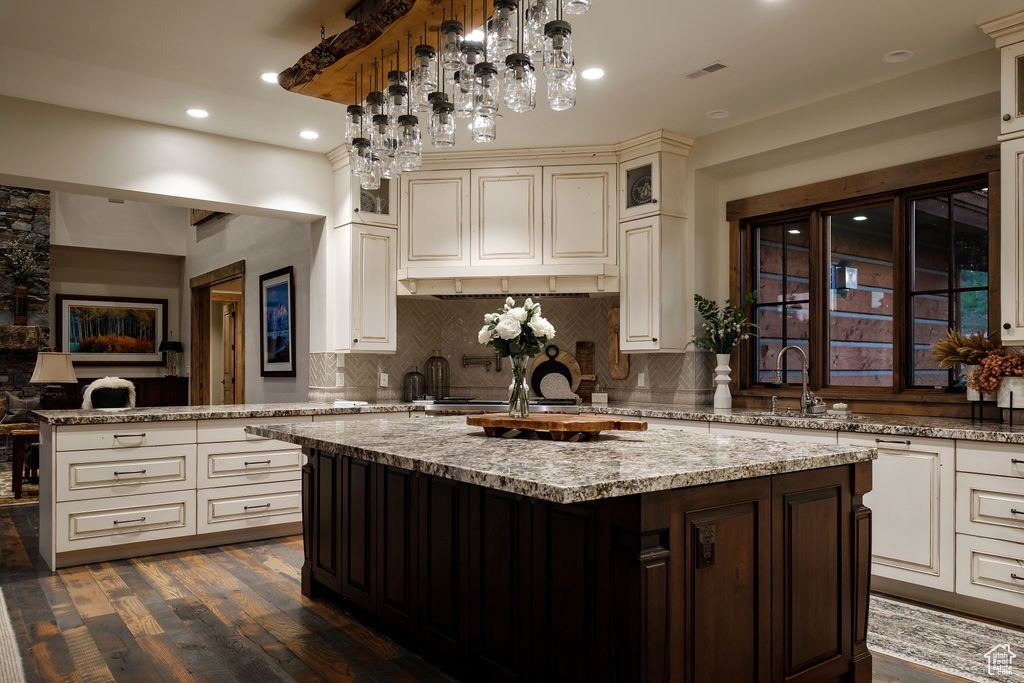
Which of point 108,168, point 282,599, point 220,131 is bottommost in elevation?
point 282,599

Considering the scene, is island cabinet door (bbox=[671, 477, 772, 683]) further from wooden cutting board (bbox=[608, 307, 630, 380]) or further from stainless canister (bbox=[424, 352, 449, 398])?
stainless canister (bbox=[424, 352, 449, 398])

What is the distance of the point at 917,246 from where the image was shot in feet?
14.2

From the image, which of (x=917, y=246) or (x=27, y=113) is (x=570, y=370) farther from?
(x=27, y=113)

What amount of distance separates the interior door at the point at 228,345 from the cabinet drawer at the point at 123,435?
→ 202 inches

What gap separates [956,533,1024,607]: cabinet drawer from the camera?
310 centimetres

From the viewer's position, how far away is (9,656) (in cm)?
276

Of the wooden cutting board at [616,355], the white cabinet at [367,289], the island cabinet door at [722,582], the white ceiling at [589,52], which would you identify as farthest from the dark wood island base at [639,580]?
the wooden cutting board at [616,355]

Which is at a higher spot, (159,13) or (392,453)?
(159,13)

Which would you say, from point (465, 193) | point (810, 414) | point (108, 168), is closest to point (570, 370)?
point (465, 193)

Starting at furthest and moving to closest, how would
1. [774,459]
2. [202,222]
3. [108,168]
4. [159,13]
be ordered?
[202,222] → [108,168] → [159,13] → [774,459]

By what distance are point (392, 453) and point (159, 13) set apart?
8.18 feet

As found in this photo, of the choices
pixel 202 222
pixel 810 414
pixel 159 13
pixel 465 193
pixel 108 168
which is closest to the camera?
pixel 159 13

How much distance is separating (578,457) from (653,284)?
10.2ft

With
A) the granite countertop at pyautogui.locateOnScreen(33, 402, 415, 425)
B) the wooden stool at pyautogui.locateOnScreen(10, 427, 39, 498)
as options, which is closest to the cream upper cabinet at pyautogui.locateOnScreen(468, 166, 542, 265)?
the granite countertop at pyautogui.locateOnScreen(33, 402, 415, 425)
